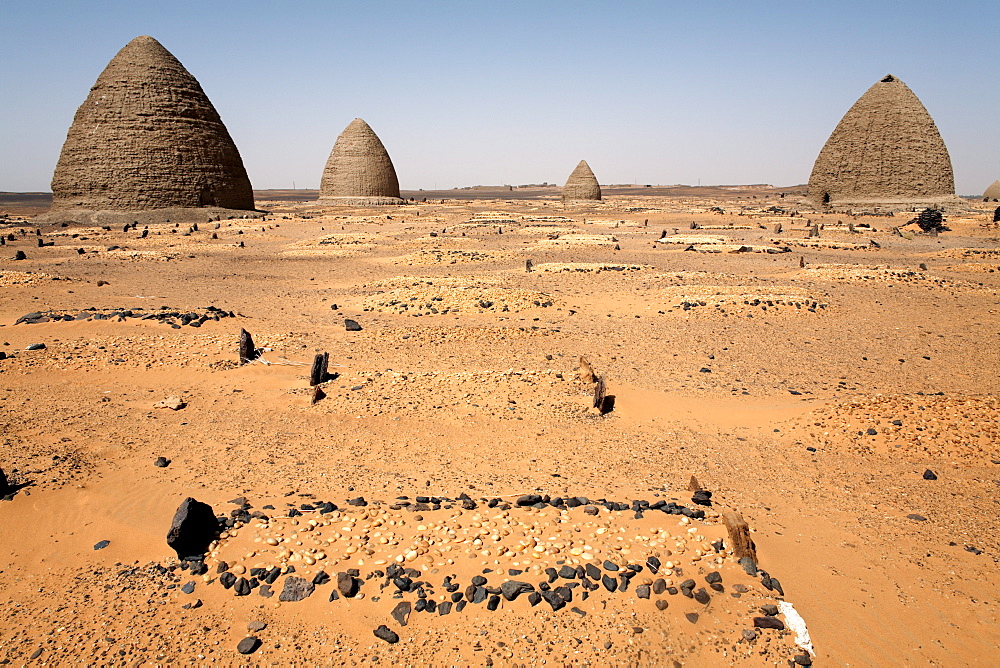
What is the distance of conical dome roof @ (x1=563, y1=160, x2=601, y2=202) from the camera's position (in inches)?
1868

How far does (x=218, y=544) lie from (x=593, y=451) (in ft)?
9.90

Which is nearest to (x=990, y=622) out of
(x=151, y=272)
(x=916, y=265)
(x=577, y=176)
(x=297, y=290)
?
(x=297, y=290)

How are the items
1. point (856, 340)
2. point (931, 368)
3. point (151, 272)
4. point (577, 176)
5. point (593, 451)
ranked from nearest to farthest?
point (593, 451)
point (931, 368)
point (856, 340)
point (151, 272)
point (577, 176)

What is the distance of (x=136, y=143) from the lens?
2642 centimetres

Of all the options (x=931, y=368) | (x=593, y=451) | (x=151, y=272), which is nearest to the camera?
(x=593, y=451)

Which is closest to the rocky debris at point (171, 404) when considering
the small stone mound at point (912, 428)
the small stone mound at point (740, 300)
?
the small stone mound at point (912, 428)

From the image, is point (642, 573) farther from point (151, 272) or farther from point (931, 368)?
point (151, 272)

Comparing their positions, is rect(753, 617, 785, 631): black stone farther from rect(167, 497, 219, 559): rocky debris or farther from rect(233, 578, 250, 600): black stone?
rect(167, 497, 219, 559): rocky debris

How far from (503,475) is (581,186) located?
4612cm

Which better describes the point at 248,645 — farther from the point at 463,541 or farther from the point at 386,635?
the point at 463,541

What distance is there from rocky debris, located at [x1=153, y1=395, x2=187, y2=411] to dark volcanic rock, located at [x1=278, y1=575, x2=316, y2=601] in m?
3.50

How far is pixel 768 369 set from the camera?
7.41m

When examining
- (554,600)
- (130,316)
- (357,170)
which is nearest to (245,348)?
(130,316)

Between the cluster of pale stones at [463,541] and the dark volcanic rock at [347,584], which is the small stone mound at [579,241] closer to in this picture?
the cluster of pale stones at [463,541]
